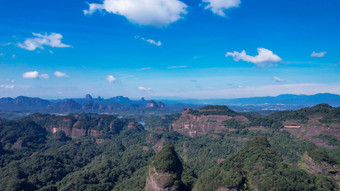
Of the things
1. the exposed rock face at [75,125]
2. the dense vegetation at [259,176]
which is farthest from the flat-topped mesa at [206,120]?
the dense vegetation at [259,176]

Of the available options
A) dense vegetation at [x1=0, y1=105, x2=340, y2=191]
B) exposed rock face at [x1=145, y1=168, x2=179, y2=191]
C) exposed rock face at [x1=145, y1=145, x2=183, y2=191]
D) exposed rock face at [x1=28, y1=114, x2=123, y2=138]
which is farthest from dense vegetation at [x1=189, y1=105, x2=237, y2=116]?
exposed rock face at [x1=145, y1=168, x2=179, y2=191]

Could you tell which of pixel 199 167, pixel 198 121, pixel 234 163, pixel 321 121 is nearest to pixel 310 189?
pixel 234 163

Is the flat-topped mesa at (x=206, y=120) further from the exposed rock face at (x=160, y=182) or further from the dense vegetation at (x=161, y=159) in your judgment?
the exposed rock face at (x=160, y=182)

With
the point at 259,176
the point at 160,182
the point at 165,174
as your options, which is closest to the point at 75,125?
the point at 165,174

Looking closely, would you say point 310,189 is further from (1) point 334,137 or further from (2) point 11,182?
(2) point 11,182

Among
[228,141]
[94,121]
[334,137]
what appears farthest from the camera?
[94,121]

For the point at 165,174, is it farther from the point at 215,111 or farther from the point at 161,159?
the point at 215,111
